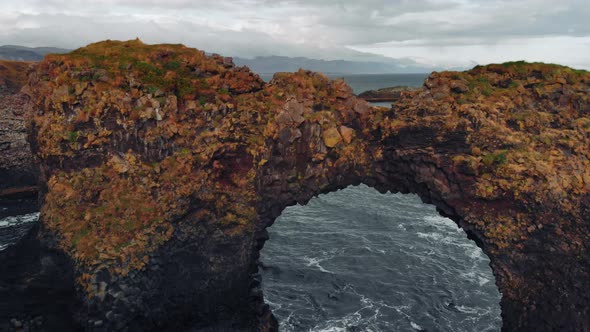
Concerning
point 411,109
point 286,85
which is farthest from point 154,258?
point 411,109

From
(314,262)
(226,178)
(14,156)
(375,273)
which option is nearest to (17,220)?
(14,156)

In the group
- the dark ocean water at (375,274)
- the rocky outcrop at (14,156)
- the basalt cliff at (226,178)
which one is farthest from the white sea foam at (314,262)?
the rocky outcrop at (14,156)

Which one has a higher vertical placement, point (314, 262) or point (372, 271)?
point (372, 271)

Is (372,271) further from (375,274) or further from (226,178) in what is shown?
(226,178)

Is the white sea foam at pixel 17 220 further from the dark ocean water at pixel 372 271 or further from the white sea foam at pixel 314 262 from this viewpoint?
the white sea foam at pixel 314 262

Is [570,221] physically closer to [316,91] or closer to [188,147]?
[316,91]

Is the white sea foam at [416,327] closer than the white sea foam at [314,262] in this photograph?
Yes
